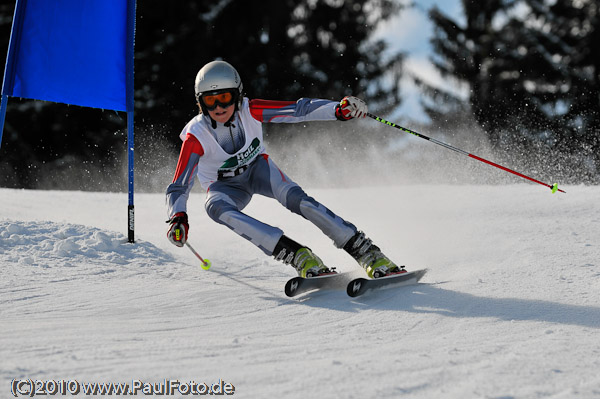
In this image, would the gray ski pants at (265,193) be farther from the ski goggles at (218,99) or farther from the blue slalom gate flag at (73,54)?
the blue slalom gate flag at (73,54)

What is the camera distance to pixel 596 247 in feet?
12.8

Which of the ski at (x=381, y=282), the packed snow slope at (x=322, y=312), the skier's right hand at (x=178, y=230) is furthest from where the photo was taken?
the skier's right hand at (x=178, y=230)

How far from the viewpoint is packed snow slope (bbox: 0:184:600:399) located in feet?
6.36

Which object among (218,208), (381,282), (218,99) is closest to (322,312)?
(381,282)

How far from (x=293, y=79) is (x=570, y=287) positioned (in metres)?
14.7

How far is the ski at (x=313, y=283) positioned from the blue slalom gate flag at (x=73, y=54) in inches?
68.6

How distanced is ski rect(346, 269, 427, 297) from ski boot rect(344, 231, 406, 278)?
0.16 ft

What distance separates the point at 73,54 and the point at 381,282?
2.66 m

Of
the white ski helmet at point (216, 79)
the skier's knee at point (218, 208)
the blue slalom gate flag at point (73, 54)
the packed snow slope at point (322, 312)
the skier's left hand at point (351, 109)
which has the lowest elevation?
the packed snow slope at point (322, 312)

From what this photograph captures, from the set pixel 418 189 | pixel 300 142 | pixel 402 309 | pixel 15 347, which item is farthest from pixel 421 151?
pixel 15 347

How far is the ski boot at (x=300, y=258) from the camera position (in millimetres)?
3309

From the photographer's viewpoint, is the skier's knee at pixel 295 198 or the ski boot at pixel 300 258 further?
the skier's knee at pixel 295 198

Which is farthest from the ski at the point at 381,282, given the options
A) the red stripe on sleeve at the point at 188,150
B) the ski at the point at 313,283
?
the red stripe on sleeve at the point at 188,150

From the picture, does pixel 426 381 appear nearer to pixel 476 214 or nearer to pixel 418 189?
pixel 476 214
